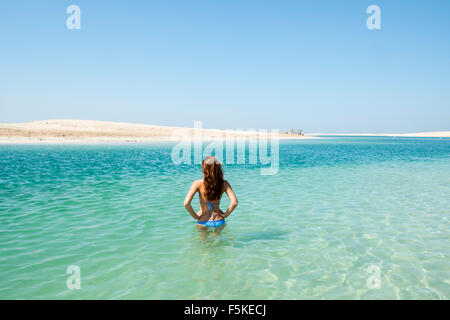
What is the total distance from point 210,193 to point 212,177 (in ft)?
1.31

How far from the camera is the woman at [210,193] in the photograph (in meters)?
6.28

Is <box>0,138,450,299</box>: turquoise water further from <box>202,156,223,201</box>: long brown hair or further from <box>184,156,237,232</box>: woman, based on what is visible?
<box>202,156,223,201</box>: long brown hair

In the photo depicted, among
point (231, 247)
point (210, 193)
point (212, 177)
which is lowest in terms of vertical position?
point (231, 247)

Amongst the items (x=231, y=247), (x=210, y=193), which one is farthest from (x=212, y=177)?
(x=231, y=247)

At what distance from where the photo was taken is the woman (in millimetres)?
6277

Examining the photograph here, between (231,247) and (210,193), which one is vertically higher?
(210,193)

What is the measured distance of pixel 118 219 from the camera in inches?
356

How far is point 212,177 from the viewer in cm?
632

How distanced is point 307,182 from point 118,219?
11047 millimetres

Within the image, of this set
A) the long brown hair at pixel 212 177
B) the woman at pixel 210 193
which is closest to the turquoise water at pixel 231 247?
the woman at pixel 210 193

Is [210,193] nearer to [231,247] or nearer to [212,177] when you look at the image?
[212,177]
